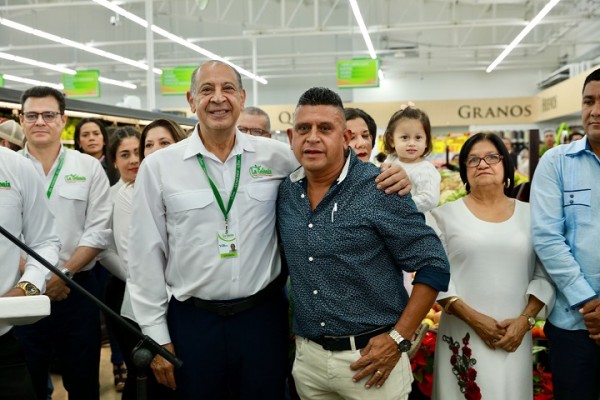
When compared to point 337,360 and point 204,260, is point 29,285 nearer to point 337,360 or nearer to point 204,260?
point 204,260

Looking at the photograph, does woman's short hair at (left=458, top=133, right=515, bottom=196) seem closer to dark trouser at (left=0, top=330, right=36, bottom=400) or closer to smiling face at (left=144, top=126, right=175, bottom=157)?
smiling face at (left=144, top=126, right=175, bottom=157)

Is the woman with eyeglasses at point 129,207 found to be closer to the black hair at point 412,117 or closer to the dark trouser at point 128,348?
the dark trouser at point 128,348

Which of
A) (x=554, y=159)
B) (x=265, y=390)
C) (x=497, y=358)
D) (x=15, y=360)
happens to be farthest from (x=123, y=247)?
(x=554, y=159)

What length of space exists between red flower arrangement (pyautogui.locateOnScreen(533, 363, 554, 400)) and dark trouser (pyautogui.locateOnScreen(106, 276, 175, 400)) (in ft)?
5.52

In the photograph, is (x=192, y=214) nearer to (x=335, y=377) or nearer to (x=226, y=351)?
(x=226, y=351)

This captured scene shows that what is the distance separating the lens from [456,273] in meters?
2.46

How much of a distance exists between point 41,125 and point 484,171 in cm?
216

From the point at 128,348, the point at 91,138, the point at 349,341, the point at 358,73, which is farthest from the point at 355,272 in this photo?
the point at 358,73

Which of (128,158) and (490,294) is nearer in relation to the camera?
(490,294)

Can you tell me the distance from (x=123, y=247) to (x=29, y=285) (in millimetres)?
824

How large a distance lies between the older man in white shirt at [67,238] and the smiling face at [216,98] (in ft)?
3.83

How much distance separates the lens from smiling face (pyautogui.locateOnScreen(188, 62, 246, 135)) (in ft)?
7.33

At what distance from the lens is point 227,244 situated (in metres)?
2.21

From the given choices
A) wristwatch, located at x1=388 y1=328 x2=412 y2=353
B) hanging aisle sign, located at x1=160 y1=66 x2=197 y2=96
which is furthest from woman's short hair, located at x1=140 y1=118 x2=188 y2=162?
hanging aisle sign, located at x1=160 y1=66 x2=197 y2=96
